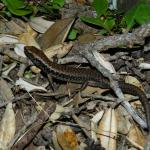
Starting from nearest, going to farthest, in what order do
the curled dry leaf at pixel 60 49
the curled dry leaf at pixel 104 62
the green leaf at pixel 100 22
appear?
1. the curled dry leaf at pixel 104 62
2. the curled dry leaf at pixel 60 49
3. the green leaf at pixel 100 22

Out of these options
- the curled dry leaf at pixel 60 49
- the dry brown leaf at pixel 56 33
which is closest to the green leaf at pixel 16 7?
the dry brown leaf at pixel 56 33

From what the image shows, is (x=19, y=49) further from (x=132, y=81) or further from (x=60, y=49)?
(x=132, y=81)

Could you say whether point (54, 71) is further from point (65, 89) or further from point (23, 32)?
point (23, 32)

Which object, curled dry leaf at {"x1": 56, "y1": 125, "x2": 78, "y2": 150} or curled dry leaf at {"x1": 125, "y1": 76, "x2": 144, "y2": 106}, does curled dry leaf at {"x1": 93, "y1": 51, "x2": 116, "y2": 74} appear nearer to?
Answer: curled dry leaf at {"x1": 125, "y1": 76, "x2": 144, "y2": 106}

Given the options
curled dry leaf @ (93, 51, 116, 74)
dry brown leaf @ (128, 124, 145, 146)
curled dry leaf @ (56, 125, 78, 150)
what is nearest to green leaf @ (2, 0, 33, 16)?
curled dry leaf @ (93, 51, 116, 74)

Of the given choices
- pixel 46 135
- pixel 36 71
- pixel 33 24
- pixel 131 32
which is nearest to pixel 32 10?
pixel 33 24

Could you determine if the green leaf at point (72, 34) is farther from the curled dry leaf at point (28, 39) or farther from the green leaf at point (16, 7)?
the green leaf at point (16, 7)

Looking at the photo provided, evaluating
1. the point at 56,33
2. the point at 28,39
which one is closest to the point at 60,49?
the point at 56,33
